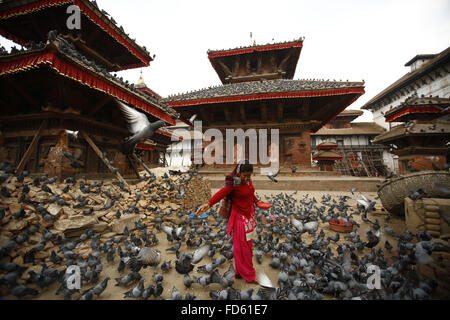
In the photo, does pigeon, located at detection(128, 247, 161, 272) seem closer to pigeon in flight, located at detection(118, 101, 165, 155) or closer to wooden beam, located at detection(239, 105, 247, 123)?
pigeon in flight, located at detection(118, 101, 165, 155)

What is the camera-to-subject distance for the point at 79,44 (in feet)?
19.9

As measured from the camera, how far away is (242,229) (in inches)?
96.3

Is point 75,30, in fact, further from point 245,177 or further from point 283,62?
point 283,62

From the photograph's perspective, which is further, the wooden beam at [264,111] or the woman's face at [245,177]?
the wooden beam at [264,111]

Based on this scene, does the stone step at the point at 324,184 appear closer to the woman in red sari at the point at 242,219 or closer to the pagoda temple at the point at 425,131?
the pagoda temple at the point at 425,131

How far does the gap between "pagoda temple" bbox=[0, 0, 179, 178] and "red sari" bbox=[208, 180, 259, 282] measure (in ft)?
13.6

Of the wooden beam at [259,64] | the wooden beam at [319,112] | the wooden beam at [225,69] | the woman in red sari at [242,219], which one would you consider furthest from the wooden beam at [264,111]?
the woman in red sari at [242,219]

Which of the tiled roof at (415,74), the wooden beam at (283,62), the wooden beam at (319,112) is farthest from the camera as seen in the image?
the wooden beam at (283,62)

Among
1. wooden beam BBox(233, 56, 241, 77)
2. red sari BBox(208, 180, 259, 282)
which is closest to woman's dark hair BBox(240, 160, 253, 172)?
red sari BBox(208, 180, 259, 282)

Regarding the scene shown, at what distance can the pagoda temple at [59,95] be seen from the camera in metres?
3.64

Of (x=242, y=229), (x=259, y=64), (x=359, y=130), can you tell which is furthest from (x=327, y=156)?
(x=359, y=130)

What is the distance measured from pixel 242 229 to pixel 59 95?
548 centimetres

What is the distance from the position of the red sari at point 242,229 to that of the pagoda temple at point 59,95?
13.6ft
